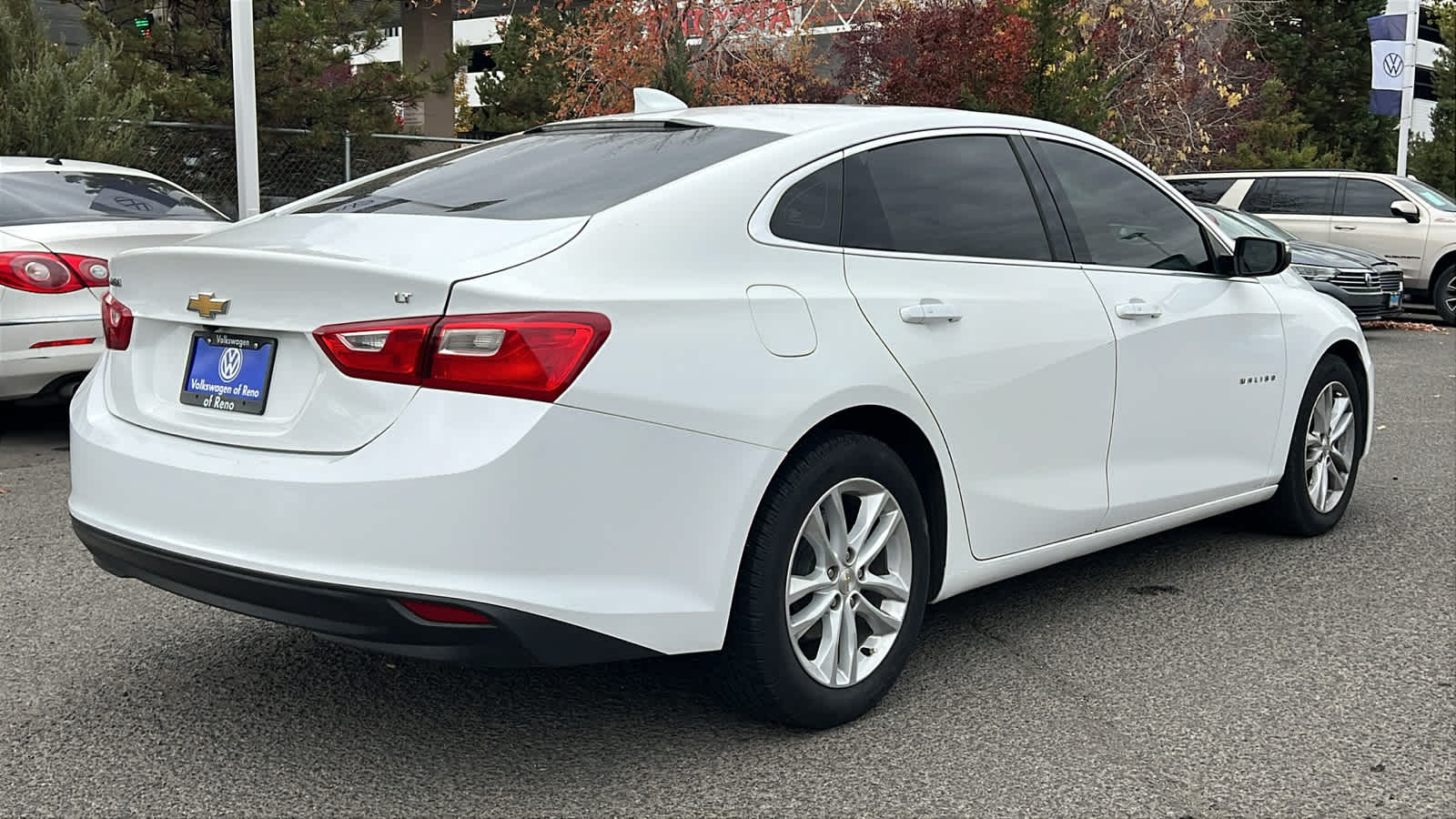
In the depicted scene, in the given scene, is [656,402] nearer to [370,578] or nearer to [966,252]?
[370,578]

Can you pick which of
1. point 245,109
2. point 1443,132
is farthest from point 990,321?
point 1443,132

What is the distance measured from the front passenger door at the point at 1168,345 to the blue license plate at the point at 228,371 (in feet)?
8.09

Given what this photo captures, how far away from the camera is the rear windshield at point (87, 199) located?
291 inches

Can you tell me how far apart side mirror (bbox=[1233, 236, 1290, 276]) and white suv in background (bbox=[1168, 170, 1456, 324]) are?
42.3 ft

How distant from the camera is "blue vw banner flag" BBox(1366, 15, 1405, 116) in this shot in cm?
2367

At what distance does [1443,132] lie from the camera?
2936cm

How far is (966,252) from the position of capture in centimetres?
405

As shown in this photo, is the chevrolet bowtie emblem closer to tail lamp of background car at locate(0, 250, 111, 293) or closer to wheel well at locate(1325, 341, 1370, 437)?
tail lamp of background car at locate(0, 250, 111, 293)

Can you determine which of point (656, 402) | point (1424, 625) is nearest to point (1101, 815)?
point (656, 402)

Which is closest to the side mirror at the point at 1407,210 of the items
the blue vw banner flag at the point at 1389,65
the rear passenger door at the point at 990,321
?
the blue vw banner flag at the point at 1389,65

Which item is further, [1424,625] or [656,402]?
[1424,625]

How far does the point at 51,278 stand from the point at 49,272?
0.10ft

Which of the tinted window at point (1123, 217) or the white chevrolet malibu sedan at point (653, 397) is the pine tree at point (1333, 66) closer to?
the tinted window at point (1123, 217)

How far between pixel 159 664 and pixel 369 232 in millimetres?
1579
